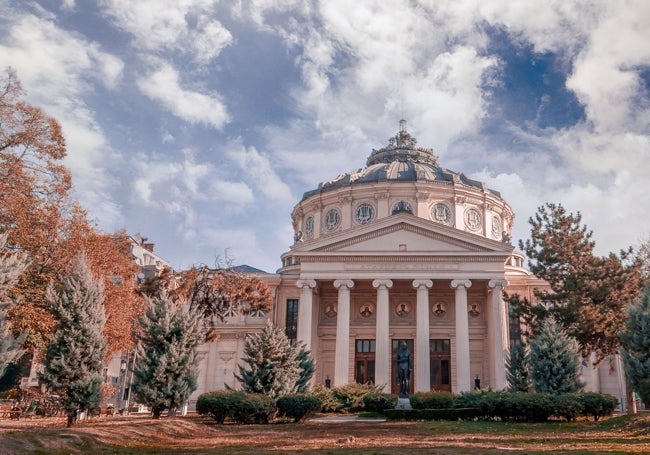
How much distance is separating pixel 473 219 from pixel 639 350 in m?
33.3

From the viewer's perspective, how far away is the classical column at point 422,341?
1551 inches

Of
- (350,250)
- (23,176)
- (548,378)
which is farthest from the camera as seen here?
(350,250)

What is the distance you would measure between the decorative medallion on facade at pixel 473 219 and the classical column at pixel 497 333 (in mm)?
11389

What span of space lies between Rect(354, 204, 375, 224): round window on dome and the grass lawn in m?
30.3

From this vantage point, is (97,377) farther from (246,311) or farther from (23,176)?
(246,311)

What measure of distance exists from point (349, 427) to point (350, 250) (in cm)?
2218

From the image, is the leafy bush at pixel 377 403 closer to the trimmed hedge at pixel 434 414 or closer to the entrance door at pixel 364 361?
the trimmed hedge at pixel 434 414

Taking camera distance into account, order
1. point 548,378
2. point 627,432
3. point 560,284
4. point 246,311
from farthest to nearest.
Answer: point 246,311, point 560,284, point 548,378, point 627,432

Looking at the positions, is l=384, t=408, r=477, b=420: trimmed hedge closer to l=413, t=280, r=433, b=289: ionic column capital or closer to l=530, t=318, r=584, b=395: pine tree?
l=530, t=318, r=584, b=395: pine tree

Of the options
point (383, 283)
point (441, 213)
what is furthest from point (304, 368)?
point (441, 213)

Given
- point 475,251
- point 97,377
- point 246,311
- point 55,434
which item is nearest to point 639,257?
point 475,251

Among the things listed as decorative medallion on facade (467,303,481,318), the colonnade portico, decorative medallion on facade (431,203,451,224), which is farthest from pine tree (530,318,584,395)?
decorative medallion on facade (431,203,451,224)

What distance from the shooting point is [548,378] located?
27469 mm

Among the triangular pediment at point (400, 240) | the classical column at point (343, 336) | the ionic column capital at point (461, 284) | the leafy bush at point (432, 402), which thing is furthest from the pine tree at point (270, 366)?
the ionic column capital at point (461, 284)
